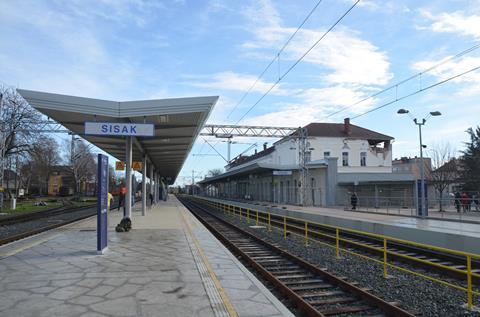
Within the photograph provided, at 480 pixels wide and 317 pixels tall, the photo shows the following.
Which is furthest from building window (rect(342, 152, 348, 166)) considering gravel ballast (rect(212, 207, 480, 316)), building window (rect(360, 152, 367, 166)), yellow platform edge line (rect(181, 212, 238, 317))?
yellow platform edge line (rect(181, 212, 238, 317))

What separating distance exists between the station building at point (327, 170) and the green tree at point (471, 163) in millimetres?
4789

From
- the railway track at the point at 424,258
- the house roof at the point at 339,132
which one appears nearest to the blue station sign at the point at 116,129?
the railway track at the point at 424,258

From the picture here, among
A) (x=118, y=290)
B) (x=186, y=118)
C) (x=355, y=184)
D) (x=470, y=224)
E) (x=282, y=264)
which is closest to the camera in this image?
(x=118, y=290)

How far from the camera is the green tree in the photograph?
38.0 m

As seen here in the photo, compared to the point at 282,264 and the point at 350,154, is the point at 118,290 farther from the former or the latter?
the point at 350,154

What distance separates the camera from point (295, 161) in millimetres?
57156

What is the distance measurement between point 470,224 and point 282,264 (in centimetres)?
1280

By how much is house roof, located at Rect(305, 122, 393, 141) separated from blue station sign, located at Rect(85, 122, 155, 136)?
148 feet

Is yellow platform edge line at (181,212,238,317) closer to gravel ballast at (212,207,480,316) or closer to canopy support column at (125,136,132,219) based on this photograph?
gravel ballast at (212,207,480,316)

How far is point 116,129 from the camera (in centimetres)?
1309

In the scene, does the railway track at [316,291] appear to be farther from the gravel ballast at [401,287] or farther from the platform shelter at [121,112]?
the platform shelter at [121,112]

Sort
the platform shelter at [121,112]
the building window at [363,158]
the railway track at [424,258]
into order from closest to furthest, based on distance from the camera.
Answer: the railway track at [424,258]
the platform shelter at [121,112]
the building window at [363,158]

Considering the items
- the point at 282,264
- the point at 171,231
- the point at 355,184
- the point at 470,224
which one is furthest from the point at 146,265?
the point at 355,184

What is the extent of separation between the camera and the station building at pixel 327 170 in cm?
3838
